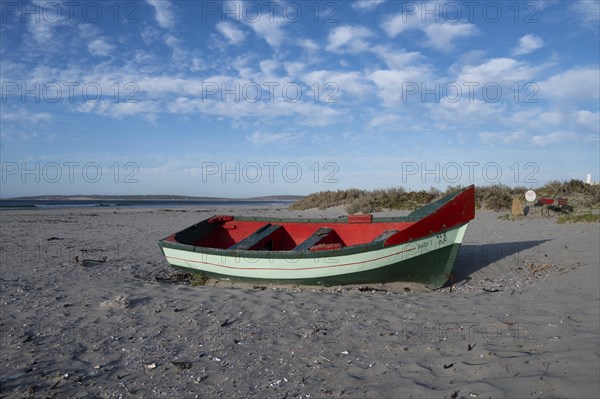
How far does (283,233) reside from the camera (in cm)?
996

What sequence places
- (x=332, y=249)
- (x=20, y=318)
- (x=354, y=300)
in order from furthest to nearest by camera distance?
(x=332, y=249) < (x=354, y=300) < (x=20, y=318)

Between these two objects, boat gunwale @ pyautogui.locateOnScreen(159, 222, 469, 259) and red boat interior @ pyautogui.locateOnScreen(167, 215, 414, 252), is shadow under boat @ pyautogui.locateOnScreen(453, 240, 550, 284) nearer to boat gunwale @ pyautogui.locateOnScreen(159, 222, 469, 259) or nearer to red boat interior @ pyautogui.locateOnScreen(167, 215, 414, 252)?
red boat interior @ pyautogui.locateOnScreen(167, 215, 414, 252)

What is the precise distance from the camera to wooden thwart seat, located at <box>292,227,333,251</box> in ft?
27.2

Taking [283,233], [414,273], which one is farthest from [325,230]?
[414,273]

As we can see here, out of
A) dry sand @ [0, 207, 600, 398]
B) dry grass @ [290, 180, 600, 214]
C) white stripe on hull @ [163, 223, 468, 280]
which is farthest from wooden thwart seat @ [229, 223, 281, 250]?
dry grass @ [290, 180, 600, 214]

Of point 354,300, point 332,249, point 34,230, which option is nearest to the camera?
point 354,300

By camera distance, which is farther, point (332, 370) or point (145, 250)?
point (145, 250)

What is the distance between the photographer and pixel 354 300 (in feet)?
21.2

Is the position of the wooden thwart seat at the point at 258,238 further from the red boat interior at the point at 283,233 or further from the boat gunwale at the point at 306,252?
the boat gunwale at the point at 306,252

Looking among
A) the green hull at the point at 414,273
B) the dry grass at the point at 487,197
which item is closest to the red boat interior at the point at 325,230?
the green hull at the point at 414,273

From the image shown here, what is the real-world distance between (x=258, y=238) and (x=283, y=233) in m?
0.97

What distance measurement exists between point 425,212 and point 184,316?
4877mm

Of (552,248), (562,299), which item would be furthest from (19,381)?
(552,248)

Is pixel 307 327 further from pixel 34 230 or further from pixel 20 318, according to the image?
pixel 34 230
